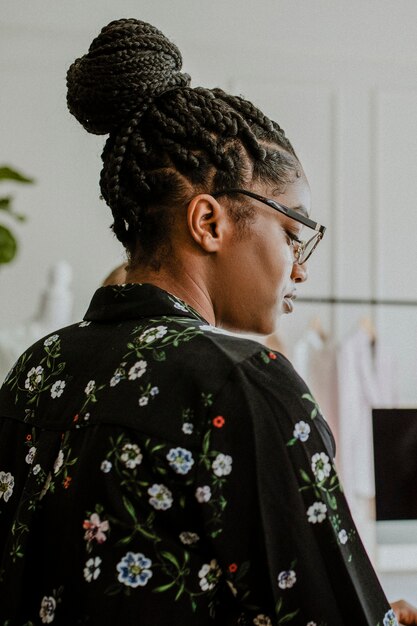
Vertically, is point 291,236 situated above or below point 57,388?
above

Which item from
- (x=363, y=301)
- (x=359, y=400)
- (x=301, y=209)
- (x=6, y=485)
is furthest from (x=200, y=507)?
(x=363, y=301)

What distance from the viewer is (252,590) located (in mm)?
572

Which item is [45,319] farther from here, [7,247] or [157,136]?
[157,136]

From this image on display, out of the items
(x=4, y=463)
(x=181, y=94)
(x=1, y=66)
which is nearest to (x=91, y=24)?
(x=1, y=66)

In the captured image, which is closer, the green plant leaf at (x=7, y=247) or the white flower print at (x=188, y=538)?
the white flower print at (x=188, y=538)

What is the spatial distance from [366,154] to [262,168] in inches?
84.0

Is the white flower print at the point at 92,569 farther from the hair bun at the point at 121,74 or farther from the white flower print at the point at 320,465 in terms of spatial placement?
the hair bun at the point at 121,74

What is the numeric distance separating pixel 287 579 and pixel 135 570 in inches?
4.4

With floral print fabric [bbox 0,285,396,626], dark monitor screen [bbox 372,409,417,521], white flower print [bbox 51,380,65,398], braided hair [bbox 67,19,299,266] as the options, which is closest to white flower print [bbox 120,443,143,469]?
floral print fabric [bbox 0,285,396,626]

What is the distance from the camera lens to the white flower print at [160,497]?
58 centimetres

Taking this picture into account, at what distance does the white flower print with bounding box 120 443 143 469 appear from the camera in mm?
589

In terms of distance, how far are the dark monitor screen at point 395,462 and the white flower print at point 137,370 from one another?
0.31m

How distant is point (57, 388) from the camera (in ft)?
2.24

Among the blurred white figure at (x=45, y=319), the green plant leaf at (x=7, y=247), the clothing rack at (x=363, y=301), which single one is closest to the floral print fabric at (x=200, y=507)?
the green plant leaf at (x=7, y=247)
